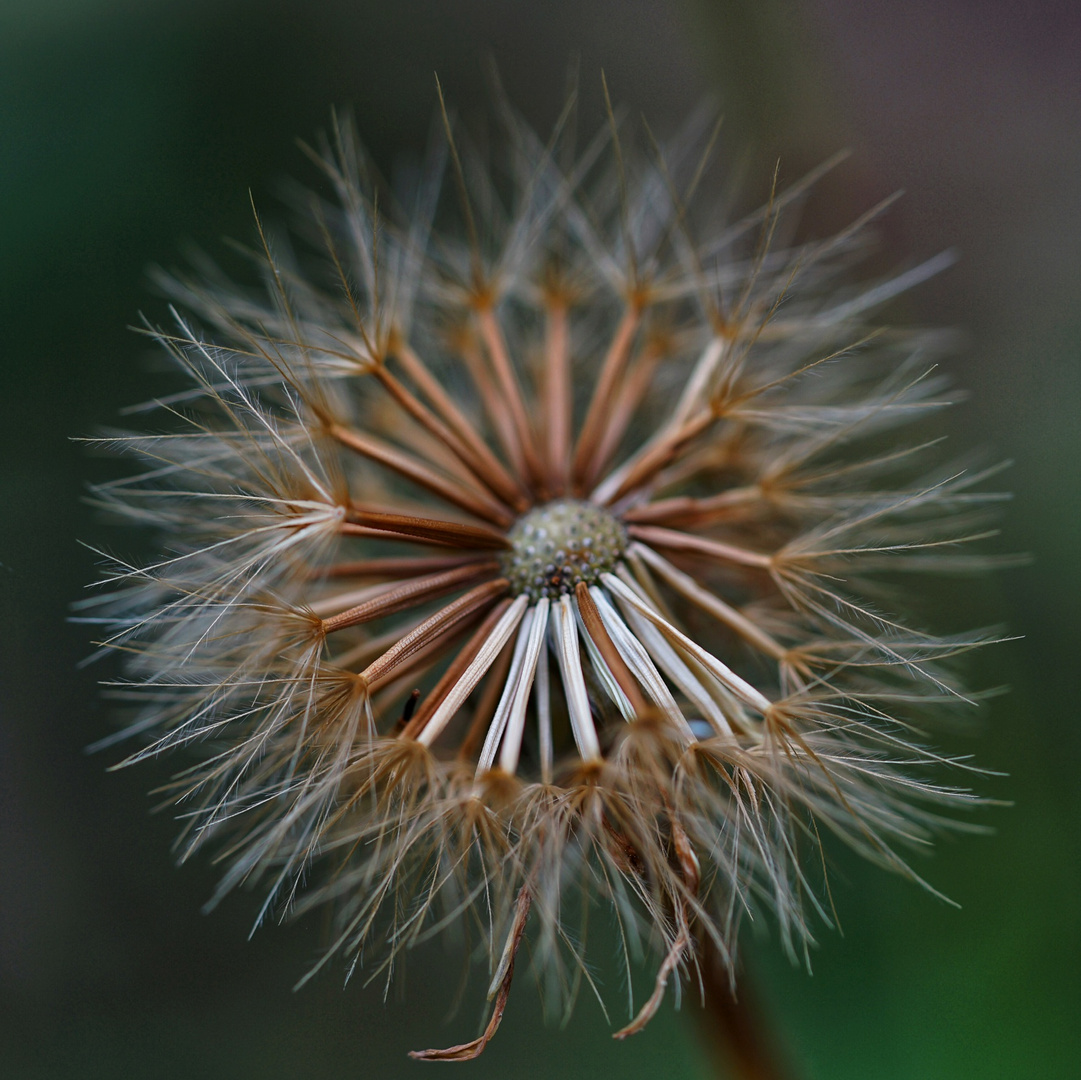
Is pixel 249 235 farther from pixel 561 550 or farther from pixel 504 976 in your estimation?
pixel 504 976

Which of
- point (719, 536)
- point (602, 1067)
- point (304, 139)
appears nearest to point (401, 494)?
point (719, 536)

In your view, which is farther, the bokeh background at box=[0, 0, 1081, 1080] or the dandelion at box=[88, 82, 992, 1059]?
the bokeh background at box=[0, 0, 1081, 1080]

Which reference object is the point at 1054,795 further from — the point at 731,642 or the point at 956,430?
the point at 731,642

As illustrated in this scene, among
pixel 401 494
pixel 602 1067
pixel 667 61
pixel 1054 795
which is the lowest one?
pixel 602 1067

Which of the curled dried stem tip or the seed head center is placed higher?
the seed head center

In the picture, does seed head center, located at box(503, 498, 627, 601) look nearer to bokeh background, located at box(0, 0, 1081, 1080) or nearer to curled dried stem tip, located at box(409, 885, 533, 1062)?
curled dried stem tip, located at box(409, 885, 533, 1062)

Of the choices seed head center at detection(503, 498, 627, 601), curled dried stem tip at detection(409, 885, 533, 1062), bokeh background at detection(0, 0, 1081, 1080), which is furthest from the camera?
bokeh background at detection(0, 0, 1081, 1080)

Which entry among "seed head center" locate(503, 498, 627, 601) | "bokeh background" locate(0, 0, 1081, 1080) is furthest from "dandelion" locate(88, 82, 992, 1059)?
"bokeh background" locate(0, 0, 1081, 1080)
